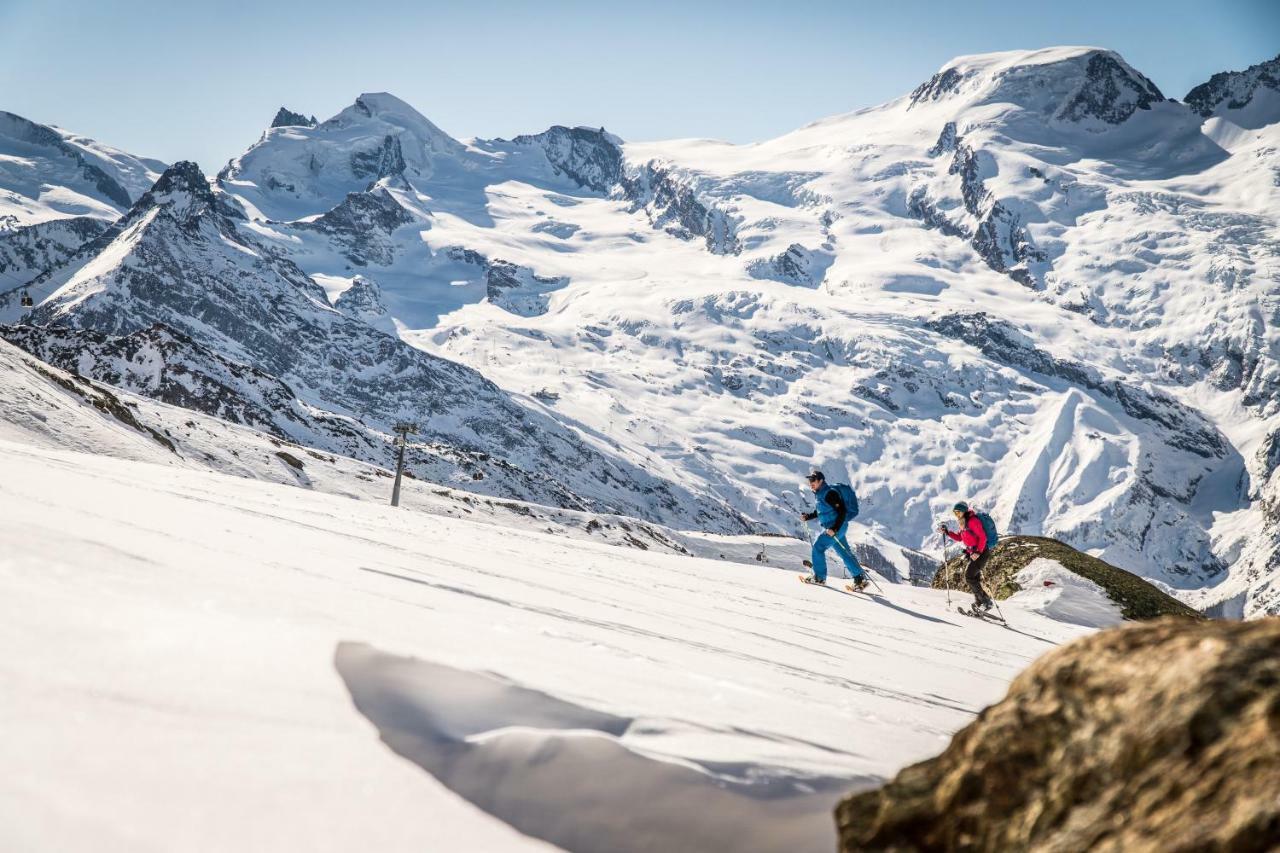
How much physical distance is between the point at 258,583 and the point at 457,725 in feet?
7.34

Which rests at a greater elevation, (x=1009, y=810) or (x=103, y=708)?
(x=1009, y=810)

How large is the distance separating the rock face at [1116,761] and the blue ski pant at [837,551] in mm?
12708

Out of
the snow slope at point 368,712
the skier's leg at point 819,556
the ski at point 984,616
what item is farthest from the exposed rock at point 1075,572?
the snow slope at point 368,712

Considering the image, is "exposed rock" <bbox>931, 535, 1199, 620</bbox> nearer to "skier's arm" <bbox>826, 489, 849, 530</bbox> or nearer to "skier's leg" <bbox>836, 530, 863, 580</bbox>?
"skier's leg" <bbox>836, 530, 863, 580</bbox>

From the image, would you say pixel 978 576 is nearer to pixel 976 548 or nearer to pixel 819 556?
pixel 976 548

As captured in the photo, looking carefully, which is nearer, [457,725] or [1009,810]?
[1009,810]

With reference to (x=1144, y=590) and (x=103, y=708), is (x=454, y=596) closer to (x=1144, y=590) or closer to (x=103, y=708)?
(x=103, y=708)

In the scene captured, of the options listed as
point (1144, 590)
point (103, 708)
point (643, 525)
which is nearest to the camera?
point (103, 708)

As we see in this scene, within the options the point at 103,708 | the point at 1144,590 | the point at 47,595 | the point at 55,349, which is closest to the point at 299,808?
the point at 103,708

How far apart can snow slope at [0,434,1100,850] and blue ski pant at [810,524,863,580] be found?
913 centimetres

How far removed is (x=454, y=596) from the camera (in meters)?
6.27

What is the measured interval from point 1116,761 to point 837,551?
43.4ft

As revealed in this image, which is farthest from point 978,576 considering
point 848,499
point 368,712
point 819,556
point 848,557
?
point 368,712

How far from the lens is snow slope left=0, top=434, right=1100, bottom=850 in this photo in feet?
8.39
